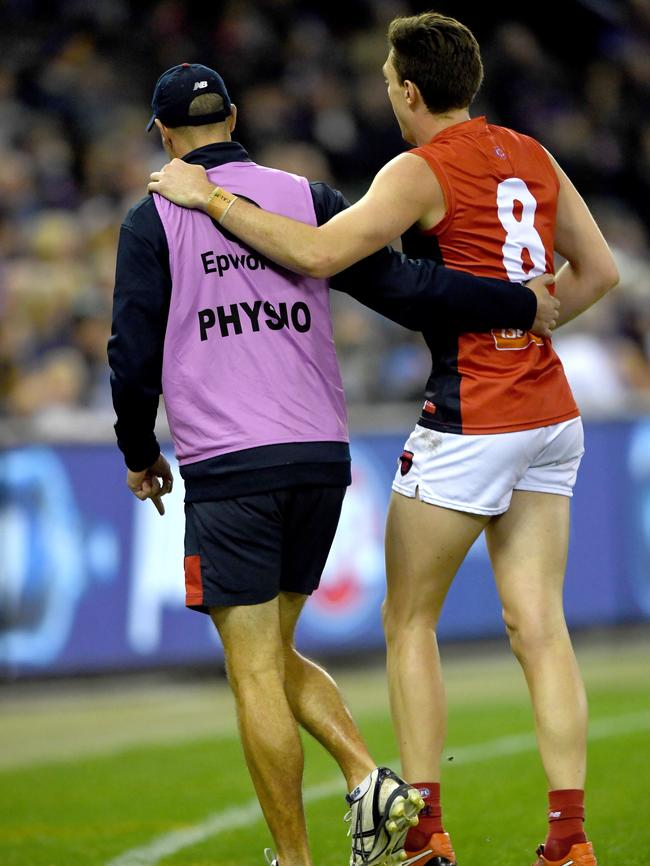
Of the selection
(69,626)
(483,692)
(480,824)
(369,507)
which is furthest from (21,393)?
(480,824)

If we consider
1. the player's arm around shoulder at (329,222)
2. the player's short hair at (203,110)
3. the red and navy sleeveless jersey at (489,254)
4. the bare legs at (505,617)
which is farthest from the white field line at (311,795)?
the player's short hair at (203,110)

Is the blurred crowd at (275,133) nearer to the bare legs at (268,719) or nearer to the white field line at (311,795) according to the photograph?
the white field line at (311,795)

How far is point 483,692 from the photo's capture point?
9234mm

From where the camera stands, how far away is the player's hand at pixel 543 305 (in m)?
4.61

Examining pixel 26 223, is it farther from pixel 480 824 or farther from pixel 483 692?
pixel 480 824

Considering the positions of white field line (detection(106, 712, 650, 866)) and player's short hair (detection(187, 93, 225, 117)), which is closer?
player's short hair (detection(187, 93, 225, 117))

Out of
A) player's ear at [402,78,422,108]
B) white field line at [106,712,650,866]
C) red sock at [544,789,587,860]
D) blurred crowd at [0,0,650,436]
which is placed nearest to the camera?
red sock at [544,789,587,860]

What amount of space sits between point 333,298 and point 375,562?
13.0 feet

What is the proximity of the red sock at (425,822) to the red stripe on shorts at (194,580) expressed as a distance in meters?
0.86

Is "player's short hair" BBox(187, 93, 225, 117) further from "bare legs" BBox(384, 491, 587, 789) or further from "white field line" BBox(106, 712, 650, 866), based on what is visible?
"white field line" BBox(106, 712, 650, 866)

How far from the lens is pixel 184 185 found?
4.46m

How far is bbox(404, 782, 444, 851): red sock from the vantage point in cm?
456

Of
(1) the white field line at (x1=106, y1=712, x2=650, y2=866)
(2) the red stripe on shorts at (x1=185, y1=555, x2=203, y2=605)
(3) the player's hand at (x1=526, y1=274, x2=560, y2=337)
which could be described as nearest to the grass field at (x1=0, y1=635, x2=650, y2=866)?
(1) the white field line at (x1=106, y1=712, x2=650, y2=866)

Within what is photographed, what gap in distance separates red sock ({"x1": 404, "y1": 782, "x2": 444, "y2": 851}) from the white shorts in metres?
0.84
